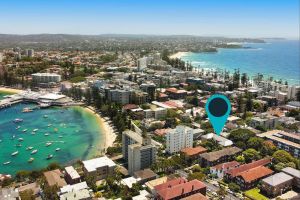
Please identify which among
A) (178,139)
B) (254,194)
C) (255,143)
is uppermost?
(178,139)

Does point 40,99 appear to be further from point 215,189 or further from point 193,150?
point 215,189

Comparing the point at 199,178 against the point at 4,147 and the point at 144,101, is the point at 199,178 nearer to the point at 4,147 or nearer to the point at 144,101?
the point at 4,147

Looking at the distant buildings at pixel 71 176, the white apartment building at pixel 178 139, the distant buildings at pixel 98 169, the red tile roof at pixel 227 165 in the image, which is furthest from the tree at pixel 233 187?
the distant buildings at pixel 71 176

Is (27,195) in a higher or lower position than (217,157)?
lower

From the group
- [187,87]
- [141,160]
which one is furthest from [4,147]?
[187,87]

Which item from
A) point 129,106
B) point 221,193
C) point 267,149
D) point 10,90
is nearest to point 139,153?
point 221,193

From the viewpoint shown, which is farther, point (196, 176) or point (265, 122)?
point (265, 122)

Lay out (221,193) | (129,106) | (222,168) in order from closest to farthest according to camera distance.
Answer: (221,193)
(222,168)
(129,106)
